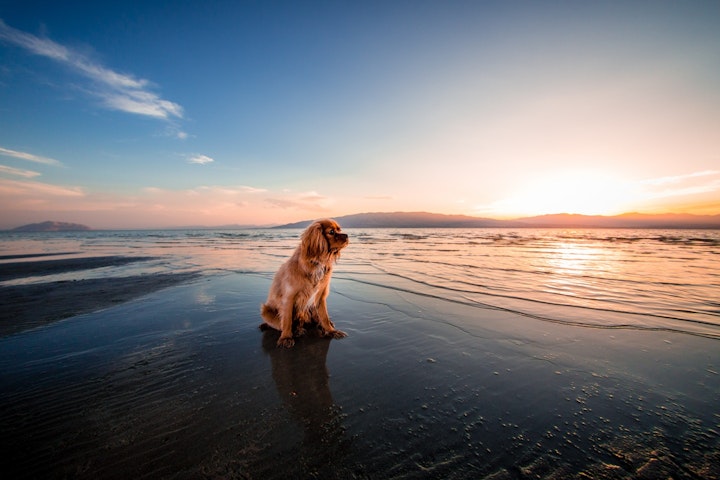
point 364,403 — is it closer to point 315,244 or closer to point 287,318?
point 287,318

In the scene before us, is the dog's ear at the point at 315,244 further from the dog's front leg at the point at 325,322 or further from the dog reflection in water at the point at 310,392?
the dog reflection in water at the point at 310,392

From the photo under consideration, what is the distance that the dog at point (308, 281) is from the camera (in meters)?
4.57

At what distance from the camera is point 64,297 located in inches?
276

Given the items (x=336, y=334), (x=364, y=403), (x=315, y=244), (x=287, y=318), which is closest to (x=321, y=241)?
(x=315, y=244)

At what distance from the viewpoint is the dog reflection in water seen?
2182mm

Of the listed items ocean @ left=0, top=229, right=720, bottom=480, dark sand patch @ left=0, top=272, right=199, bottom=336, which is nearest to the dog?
ocean @ left=0, top=229, right=720, bottom=480

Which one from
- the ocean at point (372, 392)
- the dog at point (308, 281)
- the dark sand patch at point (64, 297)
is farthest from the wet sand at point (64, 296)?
the dog at point (308, 281)

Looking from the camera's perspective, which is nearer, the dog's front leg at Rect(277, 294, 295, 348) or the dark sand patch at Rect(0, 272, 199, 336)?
the dog's front leg at Rect(277, 294, 295, 348)

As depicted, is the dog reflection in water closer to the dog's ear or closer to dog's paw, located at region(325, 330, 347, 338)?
dog's paw, located at region(325, 330, 347, 338)

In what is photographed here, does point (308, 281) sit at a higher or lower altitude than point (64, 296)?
higher

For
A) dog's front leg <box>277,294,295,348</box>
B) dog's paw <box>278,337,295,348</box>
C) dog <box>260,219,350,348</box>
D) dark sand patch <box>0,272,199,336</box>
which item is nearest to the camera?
dog's paw <box>278,337,295,348</box>

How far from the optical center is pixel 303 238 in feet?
15.4

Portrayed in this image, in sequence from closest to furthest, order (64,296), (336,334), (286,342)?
(286,342)
(336,334)
(64,296)

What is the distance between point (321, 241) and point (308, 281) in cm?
73
